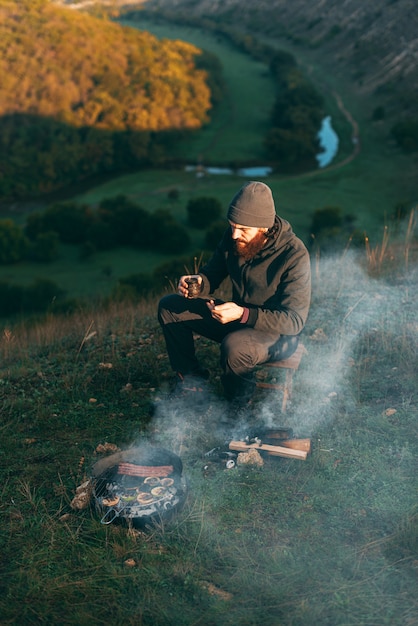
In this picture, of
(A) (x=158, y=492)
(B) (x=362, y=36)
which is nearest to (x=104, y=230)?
(B) (x=362, y=36)

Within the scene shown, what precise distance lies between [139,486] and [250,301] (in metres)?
1.63

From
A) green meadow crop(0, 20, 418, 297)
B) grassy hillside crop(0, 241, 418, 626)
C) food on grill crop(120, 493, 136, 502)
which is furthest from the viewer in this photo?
green meadow crop(0, 20, 418, 297)

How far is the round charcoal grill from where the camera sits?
3818 millimetres

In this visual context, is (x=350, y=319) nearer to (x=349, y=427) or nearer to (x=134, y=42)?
(x=349, y=427)

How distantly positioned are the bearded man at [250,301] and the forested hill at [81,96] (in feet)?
174

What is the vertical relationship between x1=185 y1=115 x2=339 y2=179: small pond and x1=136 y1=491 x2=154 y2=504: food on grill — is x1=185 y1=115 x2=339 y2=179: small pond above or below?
below

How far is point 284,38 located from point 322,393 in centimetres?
8276

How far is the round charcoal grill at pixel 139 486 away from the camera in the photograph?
3818 millimetres

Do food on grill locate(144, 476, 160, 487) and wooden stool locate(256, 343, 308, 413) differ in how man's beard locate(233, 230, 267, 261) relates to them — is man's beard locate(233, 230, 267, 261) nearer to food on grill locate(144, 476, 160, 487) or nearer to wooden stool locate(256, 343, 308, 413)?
wooden stool locate(256, 343, 308, 413)

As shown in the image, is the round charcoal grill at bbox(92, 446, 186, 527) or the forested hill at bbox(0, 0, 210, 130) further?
the forested hill at bbox(0, 0, 210, 130)

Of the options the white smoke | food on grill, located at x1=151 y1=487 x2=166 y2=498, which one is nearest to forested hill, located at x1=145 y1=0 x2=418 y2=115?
the white smoke

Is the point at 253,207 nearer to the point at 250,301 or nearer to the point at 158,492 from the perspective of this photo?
the point at 250,301

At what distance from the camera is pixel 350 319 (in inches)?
270

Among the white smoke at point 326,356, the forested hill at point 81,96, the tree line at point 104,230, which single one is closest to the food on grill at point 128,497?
the white smoke at point 326,356
